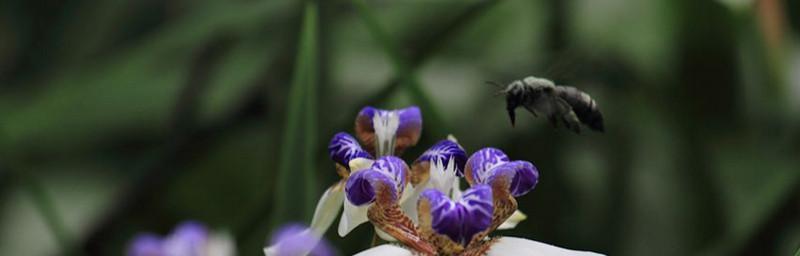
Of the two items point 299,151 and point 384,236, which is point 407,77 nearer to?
point 299,151

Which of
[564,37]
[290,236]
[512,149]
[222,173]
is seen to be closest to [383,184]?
[290,236]

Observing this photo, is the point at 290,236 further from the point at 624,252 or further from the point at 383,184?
the point at 624,252

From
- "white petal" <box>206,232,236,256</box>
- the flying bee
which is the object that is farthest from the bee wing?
"white petal" <box>206,232,236,256</box>

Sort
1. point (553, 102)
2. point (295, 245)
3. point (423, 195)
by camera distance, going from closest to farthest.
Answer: point (295, 245) < point (423, 195) < point (553, 102)

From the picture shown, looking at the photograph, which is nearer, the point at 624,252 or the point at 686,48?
the point at 624,252

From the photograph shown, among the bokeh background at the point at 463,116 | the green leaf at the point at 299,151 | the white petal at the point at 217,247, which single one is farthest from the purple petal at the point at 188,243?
the bokeh background at the point at 463,116

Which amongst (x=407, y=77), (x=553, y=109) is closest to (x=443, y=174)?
(x=553, y=109)
